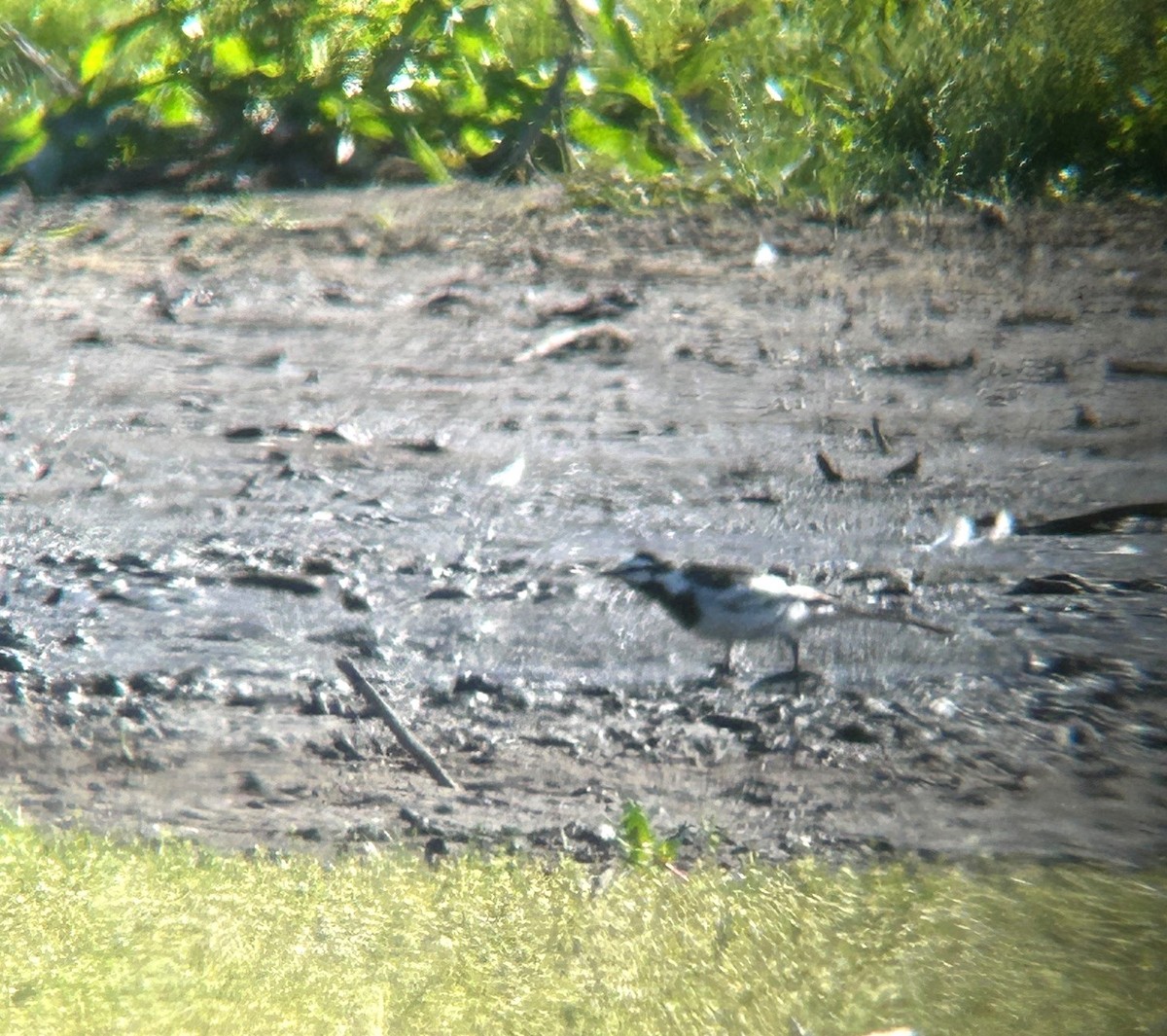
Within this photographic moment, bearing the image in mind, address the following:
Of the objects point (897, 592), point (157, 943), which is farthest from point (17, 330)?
point (897, 592)

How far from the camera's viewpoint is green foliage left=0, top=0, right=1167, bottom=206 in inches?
95.7

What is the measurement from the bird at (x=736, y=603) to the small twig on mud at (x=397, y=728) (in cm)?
41

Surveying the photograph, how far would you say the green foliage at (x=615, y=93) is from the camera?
2.43 meters

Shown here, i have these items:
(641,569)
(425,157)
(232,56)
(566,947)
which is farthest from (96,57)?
(566,947)

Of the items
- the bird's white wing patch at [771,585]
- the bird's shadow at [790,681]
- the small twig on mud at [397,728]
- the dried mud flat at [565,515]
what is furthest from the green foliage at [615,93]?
the small twig on mud at [397,728]

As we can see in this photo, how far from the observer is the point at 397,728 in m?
1.67

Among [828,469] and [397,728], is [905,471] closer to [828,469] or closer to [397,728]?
[828,469]

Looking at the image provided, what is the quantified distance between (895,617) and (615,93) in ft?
4.92

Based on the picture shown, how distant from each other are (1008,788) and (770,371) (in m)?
0.92

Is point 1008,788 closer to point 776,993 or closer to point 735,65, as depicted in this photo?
point 776,993

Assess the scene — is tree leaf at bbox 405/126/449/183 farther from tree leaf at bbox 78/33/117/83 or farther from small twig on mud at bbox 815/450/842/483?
small twig on mud at bbox 815/450/842/483

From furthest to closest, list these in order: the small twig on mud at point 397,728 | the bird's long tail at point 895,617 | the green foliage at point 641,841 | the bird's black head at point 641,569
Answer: the bird's black head at point 641,569 < the bird's long tail at point 895,617 < the small twig on mud at point 397,728 < the green foliage at point 641,841

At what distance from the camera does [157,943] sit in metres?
1.42

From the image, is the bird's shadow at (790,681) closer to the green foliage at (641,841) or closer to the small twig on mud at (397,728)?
the green foliage at (641,841)
